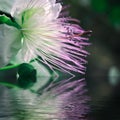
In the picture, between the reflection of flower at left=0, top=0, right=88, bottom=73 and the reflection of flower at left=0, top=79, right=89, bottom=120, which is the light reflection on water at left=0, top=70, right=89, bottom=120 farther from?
the reflection of flower at left=0, top=0, right=88, bottom=73

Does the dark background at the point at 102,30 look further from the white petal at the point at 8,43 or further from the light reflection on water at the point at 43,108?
the white petal at the point at 8,43

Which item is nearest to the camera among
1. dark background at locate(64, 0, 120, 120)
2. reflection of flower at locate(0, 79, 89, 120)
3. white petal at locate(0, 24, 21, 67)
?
white petal at locate(0, 24, 21, 67)

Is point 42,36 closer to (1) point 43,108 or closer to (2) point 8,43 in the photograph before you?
(2) point 8,43

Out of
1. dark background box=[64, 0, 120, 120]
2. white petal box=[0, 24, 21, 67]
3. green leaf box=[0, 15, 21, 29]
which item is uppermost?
green leaf box=[0, 15, 21, 29]

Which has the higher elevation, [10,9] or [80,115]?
[10,9]

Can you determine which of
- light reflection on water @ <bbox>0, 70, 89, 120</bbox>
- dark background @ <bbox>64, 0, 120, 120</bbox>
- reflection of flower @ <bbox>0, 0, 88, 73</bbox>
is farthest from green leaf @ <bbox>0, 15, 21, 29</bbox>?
dark background @ <bbox>64, 0, 120, 120</bbox>

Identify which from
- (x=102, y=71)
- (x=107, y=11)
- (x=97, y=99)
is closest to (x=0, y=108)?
(x=97, y=99)

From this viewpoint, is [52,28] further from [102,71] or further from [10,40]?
[102,71]

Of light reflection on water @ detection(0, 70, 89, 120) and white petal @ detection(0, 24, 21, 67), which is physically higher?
white petal @ detection(0, 24, 21, 67)

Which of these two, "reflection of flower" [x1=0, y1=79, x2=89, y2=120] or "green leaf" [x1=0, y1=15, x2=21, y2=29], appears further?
"reflection of flower" [x1=0, y1=79, x2=89, y2=120]
